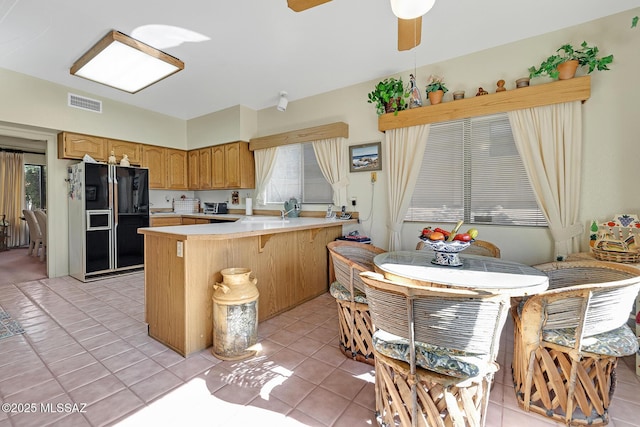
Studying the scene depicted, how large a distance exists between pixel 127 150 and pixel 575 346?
6.00 meters

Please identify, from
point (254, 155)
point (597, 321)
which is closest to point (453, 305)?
point (597, 321)

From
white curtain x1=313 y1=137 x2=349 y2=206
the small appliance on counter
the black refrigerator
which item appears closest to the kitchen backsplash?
the small appliance on counter

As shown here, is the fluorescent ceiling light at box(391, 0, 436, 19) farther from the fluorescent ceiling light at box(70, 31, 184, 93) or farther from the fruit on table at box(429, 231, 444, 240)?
the fluorescent ceiling light at box(70, 31, 184, 93)

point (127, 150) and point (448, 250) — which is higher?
point (127, 150)

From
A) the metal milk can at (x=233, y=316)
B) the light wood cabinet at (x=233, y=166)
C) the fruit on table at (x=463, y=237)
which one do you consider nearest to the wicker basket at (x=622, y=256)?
the fruit on table at (x=463, y=237)

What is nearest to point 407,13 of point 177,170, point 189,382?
point 189,382

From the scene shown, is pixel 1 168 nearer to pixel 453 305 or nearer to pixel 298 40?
pixel 298 40

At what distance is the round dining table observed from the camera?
1.37 meters

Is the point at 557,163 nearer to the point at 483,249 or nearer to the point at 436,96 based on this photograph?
the point at 483,249

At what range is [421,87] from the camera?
3.40m

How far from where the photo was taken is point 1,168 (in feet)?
21.2

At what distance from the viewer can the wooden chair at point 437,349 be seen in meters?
1.06

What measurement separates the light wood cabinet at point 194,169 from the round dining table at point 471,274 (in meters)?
4.60

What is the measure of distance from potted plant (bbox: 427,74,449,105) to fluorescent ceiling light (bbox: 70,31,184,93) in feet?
9.79
